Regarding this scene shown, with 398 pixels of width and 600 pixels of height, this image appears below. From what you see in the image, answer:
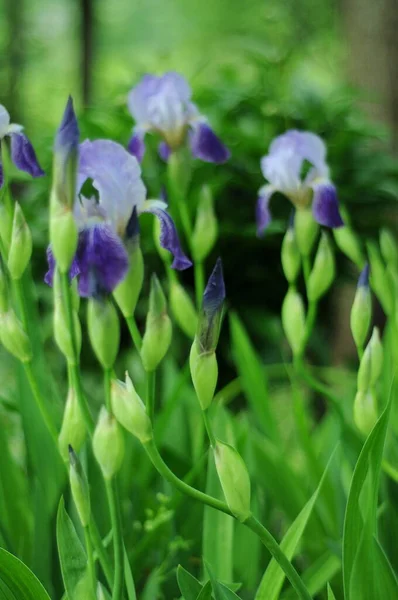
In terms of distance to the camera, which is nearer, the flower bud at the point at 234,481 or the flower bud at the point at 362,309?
the flower bud at the point at 234,481

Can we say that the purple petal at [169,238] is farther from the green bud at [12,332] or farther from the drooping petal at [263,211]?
the drooping petal at [263,211]

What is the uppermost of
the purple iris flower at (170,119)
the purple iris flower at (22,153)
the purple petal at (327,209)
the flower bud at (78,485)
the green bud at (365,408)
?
the purple iris flower at (22,153)

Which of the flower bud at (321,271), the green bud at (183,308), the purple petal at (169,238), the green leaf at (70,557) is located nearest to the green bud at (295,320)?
the flower bud at (321,271)

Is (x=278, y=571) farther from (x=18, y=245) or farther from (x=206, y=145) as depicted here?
(x=206, y=145)

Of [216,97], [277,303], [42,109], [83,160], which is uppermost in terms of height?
[83,160]

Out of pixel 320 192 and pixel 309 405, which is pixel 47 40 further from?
pixel 320 192

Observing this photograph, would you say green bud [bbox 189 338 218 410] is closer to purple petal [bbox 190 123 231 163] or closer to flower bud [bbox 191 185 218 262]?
flower bud [bbox 191 185 218 262]

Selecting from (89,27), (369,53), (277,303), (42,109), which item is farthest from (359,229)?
(42,109)
